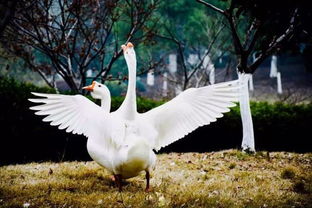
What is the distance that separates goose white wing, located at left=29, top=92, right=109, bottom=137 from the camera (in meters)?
4.04

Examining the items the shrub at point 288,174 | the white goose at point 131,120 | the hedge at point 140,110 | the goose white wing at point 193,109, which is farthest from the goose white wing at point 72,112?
the shrub at point 288,174

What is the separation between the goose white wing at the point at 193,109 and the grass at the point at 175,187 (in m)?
0.78

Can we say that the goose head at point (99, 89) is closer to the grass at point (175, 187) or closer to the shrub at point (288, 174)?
the grass at point (175, 187)

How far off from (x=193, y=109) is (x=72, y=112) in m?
1.50

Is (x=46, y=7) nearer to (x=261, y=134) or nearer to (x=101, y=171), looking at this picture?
(x=101, y=171)

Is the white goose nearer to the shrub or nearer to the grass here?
the grass

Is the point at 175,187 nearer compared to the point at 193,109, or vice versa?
the point at 193,109

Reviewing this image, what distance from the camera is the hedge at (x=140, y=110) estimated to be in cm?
→ 691

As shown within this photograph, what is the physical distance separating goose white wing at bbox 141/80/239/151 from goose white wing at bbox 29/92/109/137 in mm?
616

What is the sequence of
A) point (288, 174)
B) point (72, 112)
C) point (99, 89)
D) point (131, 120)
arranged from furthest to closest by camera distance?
point (288, 174)
point (99, 89)
point (72, 112)
point (131, 120)

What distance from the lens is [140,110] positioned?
852cm

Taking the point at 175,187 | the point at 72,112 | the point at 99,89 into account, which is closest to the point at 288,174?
the point at 175,187

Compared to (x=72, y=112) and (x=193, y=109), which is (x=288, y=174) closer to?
(x=193, y=109)

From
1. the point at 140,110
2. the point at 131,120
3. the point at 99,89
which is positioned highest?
Answer: the point at 99,89
